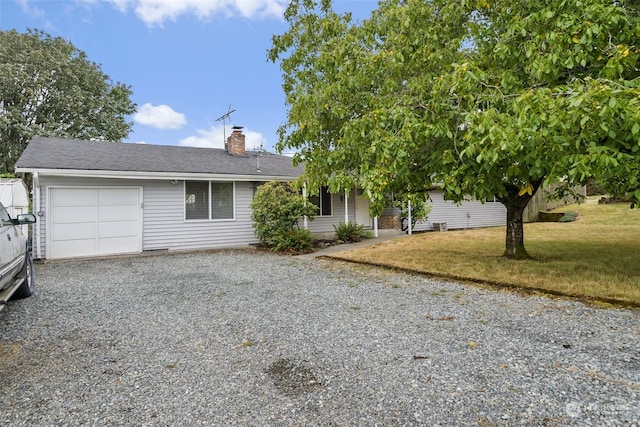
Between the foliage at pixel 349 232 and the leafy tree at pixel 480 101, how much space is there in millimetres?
4774

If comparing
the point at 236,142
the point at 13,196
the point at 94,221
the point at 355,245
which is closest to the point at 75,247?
the point at 94,221

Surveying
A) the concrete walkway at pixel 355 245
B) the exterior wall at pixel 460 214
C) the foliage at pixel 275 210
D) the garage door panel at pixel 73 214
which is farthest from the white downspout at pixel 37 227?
the exterior wall at pixel 460 214

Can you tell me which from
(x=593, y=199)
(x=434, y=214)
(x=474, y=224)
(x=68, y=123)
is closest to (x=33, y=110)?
(x=68, y=123)

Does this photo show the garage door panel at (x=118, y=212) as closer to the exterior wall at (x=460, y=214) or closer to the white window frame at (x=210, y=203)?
the white window frame at (x=210, y=203)

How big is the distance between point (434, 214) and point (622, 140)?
12.2m

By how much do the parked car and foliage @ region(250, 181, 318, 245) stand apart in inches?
246

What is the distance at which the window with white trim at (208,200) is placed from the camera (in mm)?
11352

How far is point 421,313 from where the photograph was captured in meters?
4.71

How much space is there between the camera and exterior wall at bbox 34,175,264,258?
1073 cm

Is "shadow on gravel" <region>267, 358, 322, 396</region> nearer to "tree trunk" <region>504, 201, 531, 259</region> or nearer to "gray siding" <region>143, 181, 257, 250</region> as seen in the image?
"tree trunk" <region>504, 201, 531, 259</region>

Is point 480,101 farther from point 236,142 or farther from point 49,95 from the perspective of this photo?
point 49,95

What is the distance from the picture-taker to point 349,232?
1291cm

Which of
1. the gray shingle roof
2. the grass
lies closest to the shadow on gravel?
the grass

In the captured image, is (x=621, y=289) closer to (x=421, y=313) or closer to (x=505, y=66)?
(x=421, y=313)
